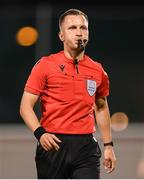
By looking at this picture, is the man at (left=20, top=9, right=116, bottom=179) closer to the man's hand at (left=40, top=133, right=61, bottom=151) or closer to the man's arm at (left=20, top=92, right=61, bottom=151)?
the man's arm at (left=20, top=92, right=61, bottom=151)

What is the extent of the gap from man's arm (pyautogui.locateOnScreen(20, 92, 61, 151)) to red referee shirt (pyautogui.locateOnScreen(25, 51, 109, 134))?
5 centimetres

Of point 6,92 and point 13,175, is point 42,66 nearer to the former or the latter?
point 13,175

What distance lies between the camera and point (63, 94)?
4371 mm

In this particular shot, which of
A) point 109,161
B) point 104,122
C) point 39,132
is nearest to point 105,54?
point 104,122

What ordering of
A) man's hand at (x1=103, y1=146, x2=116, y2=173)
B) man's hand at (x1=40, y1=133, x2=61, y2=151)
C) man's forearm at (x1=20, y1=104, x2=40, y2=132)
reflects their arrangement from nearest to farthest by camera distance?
man's hand at (x1=40, y1=133, x2=61, y2=151)
man's forearm at (x1=20, y1=104, x2=40, y2=132)
man's hand at (x1=103, y1=146, x2=116, y2=173)

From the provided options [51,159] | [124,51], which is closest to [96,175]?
[51,159]

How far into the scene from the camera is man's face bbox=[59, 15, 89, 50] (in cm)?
438

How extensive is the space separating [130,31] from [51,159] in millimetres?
7863

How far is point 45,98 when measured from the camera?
14.4ft

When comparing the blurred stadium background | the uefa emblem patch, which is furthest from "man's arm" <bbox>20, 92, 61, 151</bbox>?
the blurred stadium background

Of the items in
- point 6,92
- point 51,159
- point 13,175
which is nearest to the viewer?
point 51,159

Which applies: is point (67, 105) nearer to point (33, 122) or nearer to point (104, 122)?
point (33, 122)

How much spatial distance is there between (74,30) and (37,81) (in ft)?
1.27

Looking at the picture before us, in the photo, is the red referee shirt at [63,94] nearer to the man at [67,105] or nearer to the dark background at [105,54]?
the man at [67,105]
